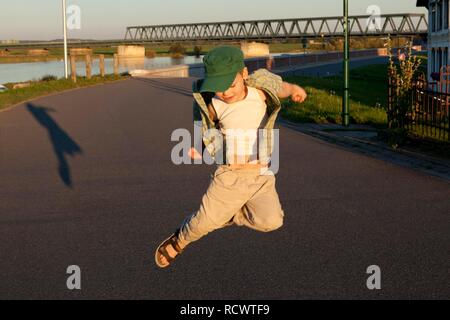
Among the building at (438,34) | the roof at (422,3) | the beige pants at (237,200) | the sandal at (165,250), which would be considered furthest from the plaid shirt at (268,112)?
the roof at (422,3)

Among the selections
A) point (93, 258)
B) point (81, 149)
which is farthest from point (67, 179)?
point (93, 258)

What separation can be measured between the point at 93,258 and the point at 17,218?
192cm

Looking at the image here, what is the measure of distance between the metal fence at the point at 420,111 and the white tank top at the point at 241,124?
297 inches

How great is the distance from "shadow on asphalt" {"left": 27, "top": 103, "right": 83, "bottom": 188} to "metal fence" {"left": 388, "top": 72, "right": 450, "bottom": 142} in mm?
5671

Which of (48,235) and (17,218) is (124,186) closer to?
(17,218)

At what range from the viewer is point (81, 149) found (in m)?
13.2

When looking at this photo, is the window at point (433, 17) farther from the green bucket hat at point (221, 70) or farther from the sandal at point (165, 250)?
the green bucket hat at point (221, 70)

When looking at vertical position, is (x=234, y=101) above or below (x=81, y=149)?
above

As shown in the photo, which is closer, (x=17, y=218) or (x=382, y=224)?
(x=382, y=224)

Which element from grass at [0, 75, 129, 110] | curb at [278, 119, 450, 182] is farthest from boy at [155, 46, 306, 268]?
grass at [0, 75, 129, 110]

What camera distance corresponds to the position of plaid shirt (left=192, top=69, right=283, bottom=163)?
5.07 m

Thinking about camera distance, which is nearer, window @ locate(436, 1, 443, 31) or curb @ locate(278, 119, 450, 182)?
curb @ locate(278, 119, 450, 182)

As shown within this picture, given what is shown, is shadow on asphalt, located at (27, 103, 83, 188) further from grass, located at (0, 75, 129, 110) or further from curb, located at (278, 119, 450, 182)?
curb, located at (278, 119, 450, 182)
